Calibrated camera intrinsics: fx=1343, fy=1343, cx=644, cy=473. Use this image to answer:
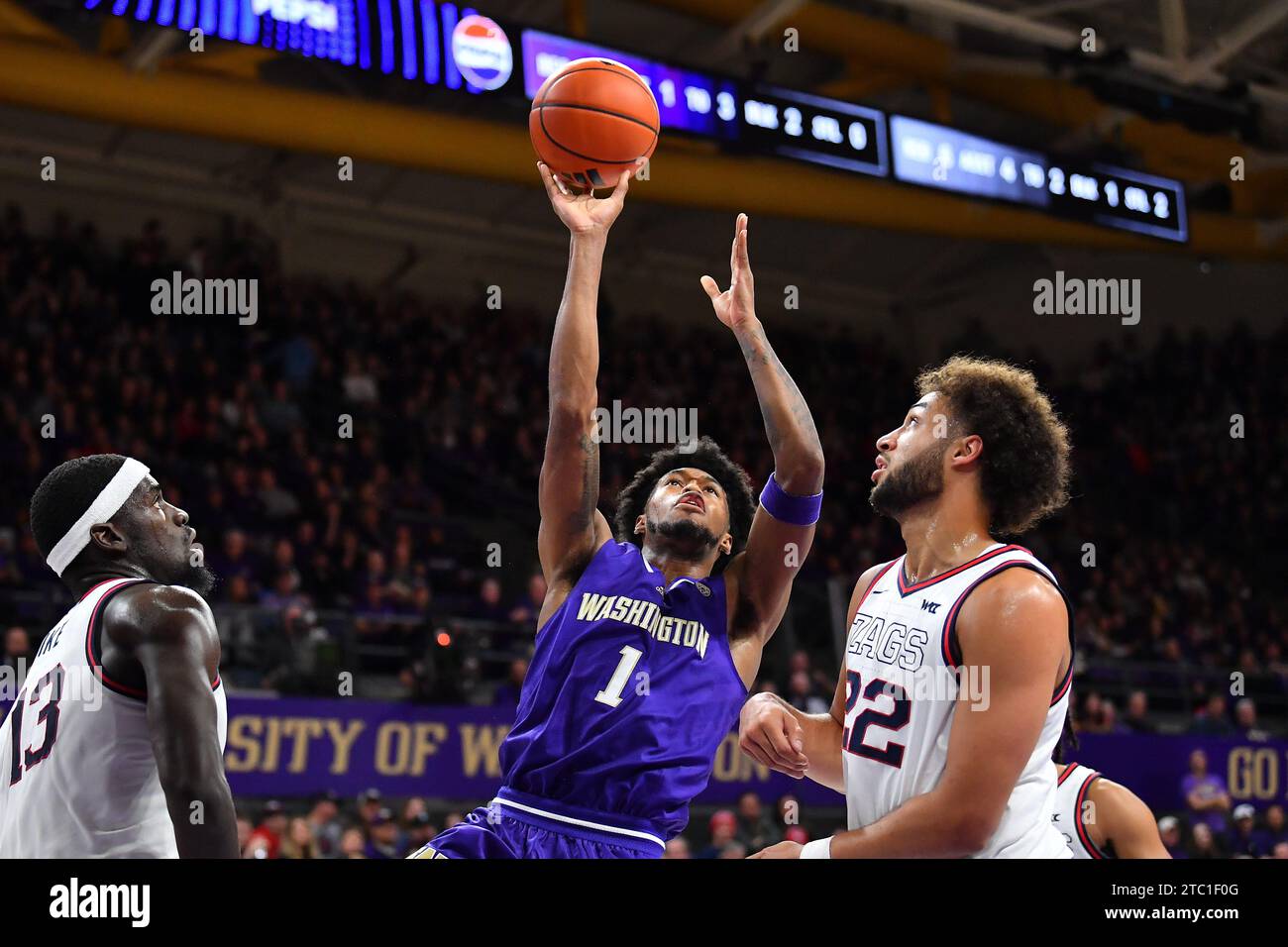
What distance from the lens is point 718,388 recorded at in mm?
17250

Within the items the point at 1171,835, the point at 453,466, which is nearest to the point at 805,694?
the point at 1171,835

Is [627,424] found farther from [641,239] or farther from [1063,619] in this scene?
[1063,619]

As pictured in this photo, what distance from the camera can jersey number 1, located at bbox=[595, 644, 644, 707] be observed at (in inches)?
139

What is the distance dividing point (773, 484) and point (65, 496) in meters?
1.86

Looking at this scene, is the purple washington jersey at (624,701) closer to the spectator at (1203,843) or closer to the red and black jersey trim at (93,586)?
the red and black jersey trim at (93,586)

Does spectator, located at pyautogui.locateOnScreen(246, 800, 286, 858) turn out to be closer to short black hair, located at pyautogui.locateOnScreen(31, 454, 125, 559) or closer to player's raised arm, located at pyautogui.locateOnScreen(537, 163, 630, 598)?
player's raised arm, located at pyautogui.locateOnScreen(537, 163, 630, 598)

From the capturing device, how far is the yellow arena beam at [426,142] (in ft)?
37.0

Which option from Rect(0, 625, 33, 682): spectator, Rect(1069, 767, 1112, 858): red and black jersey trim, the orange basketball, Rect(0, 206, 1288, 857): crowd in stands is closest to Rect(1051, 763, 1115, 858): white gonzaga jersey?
Rect(1069, 767, 1112, 858): red and black jersey trim

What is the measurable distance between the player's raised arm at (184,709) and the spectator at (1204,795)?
10349 mm

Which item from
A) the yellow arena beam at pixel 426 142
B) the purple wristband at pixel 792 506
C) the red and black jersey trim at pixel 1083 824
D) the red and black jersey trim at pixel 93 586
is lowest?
the red and black jersey trim at pixel 1083 824

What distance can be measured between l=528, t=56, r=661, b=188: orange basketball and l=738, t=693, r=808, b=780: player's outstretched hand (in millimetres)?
1999

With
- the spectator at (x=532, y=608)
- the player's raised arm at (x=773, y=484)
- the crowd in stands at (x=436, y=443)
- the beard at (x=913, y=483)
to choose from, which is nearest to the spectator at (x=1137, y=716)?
the crowd in stands at (x=436, y=443)
